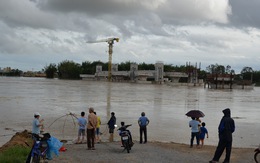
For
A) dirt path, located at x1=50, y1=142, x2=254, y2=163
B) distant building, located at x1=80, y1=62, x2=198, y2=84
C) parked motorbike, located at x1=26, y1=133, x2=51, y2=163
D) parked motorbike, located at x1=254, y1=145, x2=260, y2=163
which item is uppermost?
distant building, located at x1=80, y1=62, x2=198, y2=84

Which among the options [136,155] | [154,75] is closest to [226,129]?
[136,155]

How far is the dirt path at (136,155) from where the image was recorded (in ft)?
34.3

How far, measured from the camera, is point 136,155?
37.4 feet

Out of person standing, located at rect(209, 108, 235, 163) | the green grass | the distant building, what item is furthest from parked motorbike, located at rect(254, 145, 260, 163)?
the distant building

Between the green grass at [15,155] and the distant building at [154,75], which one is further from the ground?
the distant building at [154,75]

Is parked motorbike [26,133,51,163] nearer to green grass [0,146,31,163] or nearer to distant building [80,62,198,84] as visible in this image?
green grass [0,146,31,163]

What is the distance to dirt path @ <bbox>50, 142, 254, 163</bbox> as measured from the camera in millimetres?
10453

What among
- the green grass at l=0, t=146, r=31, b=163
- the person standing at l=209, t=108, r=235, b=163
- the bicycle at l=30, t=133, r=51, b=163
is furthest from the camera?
the person standing at l=209, t=108, r=235, b=163

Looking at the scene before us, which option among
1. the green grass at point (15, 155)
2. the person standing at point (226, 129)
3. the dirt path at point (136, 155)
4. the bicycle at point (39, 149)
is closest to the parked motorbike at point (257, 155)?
the dirt path at point (136, 155)

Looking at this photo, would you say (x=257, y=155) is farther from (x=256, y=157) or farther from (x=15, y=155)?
(x=15, y=155)

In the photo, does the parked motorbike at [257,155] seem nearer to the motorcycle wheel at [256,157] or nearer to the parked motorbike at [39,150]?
the motorcycle wheel at [256,157]

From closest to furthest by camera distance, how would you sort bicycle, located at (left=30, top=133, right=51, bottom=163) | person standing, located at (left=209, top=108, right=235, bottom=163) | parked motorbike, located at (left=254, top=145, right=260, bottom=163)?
bicycle, located at (left=30, top=133, right=51, bottom=163) → person standing, located at (left=209, top=108, right=235, bottom=163) → parked motorbike, located at (left=254, top=145, right=260, bottom=163)

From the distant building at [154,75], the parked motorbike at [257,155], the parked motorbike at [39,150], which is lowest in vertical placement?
the parked motorbike at [257,155]

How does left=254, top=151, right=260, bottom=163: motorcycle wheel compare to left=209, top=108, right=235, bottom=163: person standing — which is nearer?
left=209, top=108, right=235, bottom=163: person standing
